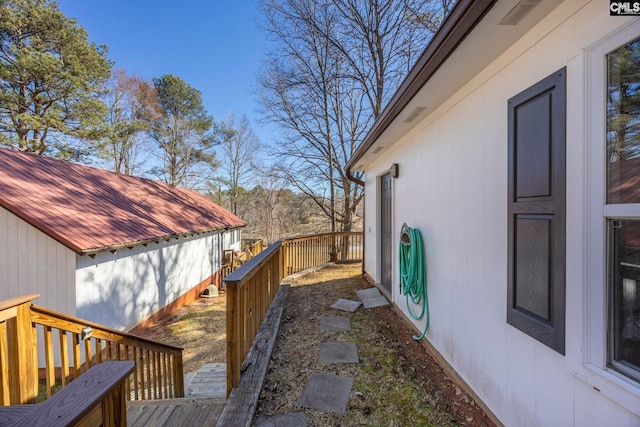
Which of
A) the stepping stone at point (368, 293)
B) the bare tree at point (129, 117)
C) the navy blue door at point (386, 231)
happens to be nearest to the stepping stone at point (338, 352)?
the stepping stone at point (368, 293)

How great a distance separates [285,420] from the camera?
1980 millimetres

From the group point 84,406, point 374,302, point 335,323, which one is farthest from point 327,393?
point 374,302

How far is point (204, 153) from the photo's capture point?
58.2 ft

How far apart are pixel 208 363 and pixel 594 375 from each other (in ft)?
16.7

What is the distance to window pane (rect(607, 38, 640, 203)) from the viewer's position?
1117 millimetres

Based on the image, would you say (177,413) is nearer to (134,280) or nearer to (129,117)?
(134,280)

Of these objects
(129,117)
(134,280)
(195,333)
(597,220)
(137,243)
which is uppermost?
(129,117)

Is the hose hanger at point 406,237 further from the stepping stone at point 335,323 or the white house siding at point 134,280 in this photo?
the white house siding at point 134,280

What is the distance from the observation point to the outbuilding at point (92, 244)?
479 centimetres

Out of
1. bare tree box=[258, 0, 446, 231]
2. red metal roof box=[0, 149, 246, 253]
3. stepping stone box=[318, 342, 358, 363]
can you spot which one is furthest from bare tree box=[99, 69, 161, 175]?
stepping stone box=[318, 342, 358, 363]

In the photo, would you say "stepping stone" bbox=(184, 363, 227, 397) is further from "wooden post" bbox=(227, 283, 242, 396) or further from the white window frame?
the white window frame

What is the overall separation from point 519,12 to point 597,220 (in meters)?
1.16

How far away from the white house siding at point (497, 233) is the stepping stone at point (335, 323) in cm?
110

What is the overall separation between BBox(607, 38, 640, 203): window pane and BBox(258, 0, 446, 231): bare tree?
8335mm
